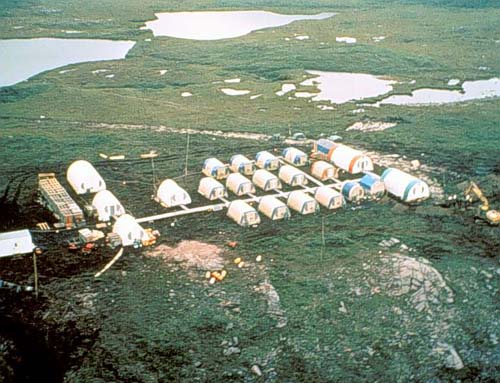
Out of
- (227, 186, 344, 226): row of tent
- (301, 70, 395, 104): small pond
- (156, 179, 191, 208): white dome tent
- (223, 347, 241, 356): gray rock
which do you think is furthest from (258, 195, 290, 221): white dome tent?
(301, 70, 395, 104): small pond

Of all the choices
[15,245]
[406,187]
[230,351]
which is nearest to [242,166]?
[406,187]

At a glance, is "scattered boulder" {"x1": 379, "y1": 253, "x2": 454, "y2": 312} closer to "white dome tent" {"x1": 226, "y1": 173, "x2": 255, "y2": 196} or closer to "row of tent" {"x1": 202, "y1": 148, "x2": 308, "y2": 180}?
"white dome tent" {"x1": 226, "y1": 173, "x2": 255, "y2": 196}

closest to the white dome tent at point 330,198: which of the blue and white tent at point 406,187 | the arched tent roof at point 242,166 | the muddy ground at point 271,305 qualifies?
the muddy ground at point 271,305

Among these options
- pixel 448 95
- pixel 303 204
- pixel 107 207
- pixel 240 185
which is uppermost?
pixel 107 207

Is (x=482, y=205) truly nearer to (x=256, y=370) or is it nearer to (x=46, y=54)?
(x=256, y=370)

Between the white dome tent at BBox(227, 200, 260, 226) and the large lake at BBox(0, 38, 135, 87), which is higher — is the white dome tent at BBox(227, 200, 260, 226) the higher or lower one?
the lower one

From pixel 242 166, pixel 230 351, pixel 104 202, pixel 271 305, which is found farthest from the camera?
pixel 242 166
